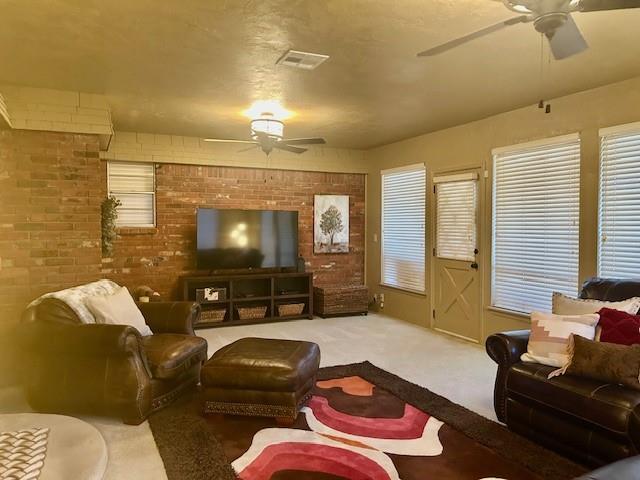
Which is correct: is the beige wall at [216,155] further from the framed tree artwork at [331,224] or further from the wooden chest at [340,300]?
the wooden chest at [340,300]

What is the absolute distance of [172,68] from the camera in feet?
11.8

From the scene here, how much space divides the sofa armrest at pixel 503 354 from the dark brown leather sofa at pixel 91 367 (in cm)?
231

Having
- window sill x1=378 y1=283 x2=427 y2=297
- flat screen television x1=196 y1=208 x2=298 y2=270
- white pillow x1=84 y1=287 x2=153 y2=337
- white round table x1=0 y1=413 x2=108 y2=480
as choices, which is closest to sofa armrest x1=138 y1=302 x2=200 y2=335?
white pillow x1=84 y1=287 x2=153 y2=337

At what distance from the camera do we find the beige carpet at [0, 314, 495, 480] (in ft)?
A: 9.16

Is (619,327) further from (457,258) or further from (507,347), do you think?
(457,258)

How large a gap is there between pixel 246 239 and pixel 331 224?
5.06ft

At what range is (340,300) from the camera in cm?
698

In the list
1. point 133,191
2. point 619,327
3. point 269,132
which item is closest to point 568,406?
point 619,327

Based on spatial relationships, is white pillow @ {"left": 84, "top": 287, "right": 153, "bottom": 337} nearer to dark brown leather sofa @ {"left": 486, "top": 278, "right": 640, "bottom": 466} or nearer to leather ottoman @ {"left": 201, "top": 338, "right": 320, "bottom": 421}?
leather ottoman @ {"left": 201, "top": 338, "right": 320, "bottom": 421}

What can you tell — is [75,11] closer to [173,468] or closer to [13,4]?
[13,4]

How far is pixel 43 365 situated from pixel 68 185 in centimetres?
179

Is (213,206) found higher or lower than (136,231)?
higher

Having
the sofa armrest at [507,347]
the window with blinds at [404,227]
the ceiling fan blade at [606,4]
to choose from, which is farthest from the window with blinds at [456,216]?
the ceiling fan blade at [606,4]

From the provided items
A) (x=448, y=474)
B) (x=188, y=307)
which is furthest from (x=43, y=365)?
(x=448, y=474)
